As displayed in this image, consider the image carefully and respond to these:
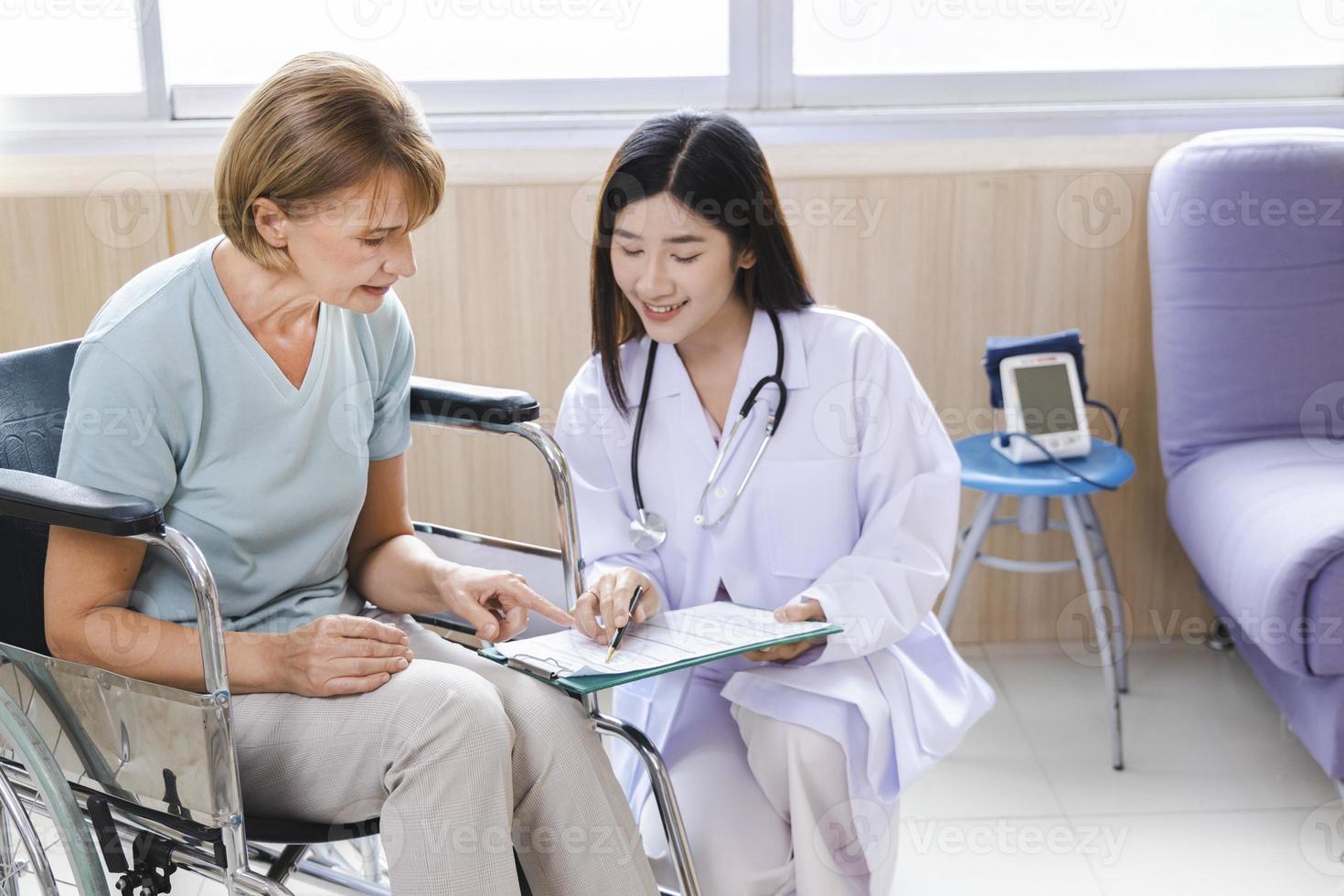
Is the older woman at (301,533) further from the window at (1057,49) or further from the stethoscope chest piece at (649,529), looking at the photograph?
the window at (1057,49)

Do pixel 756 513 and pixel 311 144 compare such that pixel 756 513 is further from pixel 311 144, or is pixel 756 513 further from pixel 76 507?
pixel 76 507

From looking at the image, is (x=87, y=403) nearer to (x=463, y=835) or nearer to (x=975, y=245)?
(x=463, y=835)

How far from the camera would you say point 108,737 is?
1171mm

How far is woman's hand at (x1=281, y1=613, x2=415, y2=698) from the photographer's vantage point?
1.18 metres

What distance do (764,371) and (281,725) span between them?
0.68 m

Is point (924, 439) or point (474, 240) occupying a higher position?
point (474, 240)

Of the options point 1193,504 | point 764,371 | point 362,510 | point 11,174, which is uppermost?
point 11,174

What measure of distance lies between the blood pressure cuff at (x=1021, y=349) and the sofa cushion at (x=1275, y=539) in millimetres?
272

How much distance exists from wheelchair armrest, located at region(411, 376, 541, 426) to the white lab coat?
0.16m

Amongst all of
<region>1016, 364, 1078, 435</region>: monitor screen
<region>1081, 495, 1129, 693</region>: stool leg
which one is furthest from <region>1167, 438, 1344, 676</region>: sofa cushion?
<region>1016, 364, 1078, 435</region>: monitor screen

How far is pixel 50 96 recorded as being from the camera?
2342 millimetres

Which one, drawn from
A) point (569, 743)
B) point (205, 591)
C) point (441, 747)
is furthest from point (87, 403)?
point (569, 743)

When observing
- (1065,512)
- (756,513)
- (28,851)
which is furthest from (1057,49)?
(28,851)

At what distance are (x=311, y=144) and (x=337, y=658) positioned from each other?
0.48 m
